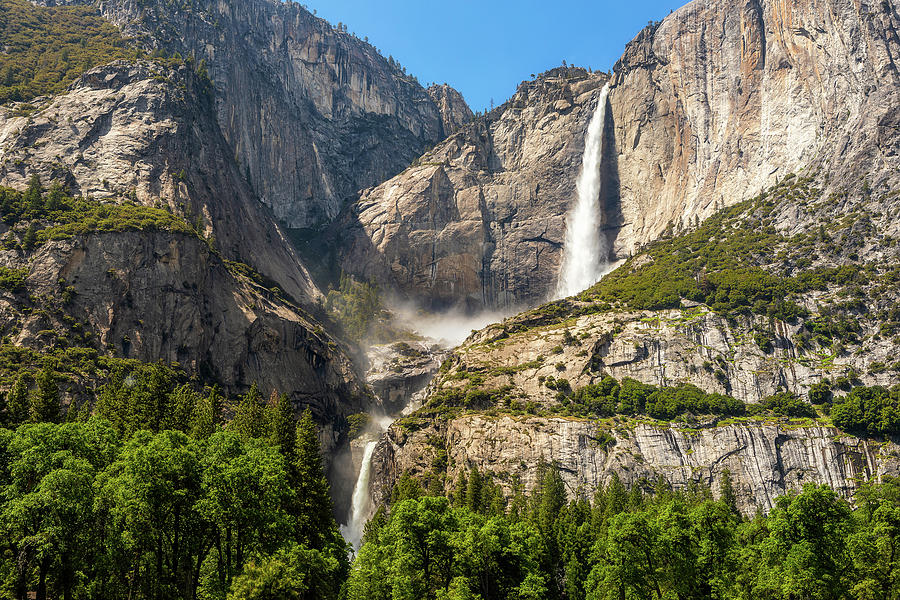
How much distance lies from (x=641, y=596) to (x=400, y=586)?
781 inches

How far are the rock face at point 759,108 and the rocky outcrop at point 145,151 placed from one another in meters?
98.4

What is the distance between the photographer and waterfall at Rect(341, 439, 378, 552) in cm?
12064

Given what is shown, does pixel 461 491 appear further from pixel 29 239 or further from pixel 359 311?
pixel 359 311

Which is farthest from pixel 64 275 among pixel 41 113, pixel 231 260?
pixel 41 113

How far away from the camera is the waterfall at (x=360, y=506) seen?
396 feet

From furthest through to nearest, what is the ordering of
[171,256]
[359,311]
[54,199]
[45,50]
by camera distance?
1. [359,311]
2. [45,50]
3. [171,256]
4. [54,199]

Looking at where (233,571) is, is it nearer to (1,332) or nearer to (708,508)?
(708,508)

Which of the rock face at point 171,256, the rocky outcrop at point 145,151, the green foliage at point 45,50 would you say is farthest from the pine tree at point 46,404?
the green foliage at point 45,50

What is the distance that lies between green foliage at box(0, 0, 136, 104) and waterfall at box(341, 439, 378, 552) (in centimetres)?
10632

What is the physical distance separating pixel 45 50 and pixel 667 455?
172 metres

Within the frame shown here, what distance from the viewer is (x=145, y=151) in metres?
146

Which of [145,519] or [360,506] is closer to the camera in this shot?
[145,519]

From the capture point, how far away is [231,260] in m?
151

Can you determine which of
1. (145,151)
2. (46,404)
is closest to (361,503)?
(46,404)
